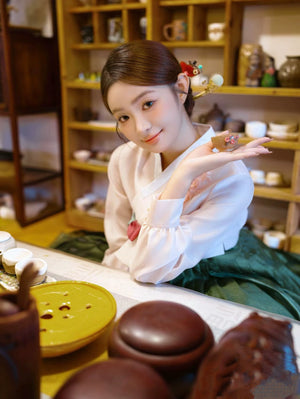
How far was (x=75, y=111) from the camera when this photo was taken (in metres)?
3.09

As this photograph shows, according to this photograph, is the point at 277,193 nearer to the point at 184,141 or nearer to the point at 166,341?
the point at 184,141

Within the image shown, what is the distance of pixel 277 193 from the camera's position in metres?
2.45

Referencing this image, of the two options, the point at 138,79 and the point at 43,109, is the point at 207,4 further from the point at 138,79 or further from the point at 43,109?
the point at 138,79

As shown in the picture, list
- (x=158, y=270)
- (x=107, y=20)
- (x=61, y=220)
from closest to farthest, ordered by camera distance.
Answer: (x=158, y=270), (x=107, y=20), (x=61, y=220)

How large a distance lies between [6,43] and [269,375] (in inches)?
109

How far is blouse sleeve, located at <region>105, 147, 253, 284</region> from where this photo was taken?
1.02 meters

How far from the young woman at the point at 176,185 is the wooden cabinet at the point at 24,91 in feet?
6.38

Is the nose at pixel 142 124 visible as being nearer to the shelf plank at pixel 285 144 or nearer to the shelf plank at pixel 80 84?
the shelf plank at pixel 285 144

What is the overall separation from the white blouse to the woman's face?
148mm

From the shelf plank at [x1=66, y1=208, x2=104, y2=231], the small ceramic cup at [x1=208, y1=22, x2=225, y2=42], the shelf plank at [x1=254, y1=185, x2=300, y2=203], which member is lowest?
the shelf plank at [x1=66, y1=208, x2=104, y2=231]

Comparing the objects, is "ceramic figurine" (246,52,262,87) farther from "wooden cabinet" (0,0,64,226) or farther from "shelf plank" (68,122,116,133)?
"wooden cabinet" (0,0,64,226)

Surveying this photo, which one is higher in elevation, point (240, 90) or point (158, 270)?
point (240, 90)

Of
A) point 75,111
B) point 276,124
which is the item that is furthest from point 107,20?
point 276,124

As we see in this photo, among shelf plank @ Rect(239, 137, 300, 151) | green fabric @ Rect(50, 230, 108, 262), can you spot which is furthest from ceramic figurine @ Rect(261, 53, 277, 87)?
green fabric @ Rect(50, 230, 108, 262)
